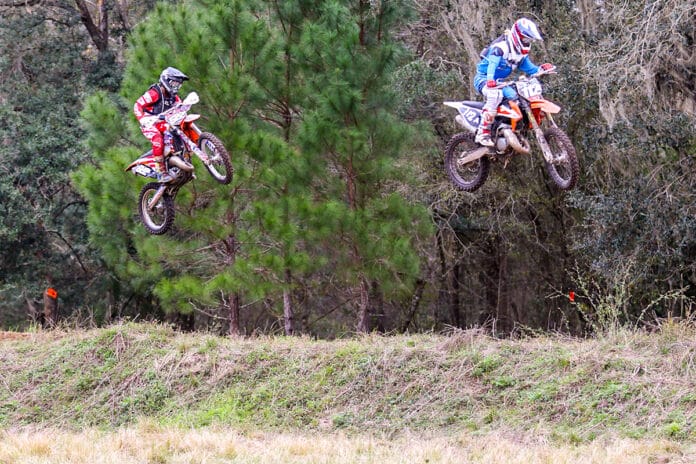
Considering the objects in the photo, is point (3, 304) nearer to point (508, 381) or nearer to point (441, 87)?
point (441, 87)

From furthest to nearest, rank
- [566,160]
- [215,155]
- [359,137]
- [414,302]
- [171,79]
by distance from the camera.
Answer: [414,302] < [359,137] < [171,79] < [215,155] < [566,160]

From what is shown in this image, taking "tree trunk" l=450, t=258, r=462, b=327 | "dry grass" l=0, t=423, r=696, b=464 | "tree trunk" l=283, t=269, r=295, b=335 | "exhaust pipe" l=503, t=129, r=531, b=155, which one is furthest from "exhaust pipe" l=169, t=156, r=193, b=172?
"tree trunk" l=450, t=258, r=462, b=327

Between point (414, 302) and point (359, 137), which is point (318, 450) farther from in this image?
point (414, 302)

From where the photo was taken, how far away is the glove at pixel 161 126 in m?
10.3

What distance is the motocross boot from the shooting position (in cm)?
946

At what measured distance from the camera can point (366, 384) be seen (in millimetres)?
11117

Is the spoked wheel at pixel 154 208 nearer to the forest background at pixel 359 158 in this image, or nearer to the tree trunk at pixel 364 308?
the forest background at pixel 359 158

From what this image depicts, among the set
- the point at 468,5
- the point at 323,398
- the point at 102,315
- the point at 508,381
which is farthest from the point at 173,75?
the point at 102,315

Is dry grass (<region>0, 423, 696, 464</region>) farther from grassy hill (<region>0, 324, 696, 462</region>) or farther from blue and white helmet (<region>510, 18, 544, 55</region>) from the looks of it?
blue and white helmet (<region>510, 18, 544, 55</region>)

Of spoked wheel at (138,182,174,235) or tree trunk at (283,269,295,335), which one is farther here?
tree trunk at (283,269,295,335)

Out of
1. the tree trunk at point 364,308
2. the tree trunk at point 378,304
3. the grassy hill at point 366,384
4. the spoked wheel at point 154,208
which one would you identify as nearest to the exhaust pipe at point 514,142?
the grassy hill at point 366,384

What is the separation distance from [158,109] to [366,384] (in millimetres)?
3679

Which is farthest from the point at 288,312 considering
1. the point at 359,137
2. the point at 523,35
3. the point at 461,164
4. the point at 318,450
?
the point at 523,35

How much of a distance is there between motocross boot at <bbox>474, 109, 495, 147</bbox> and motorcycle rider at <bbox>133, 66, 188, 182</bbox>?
306 centimetres
